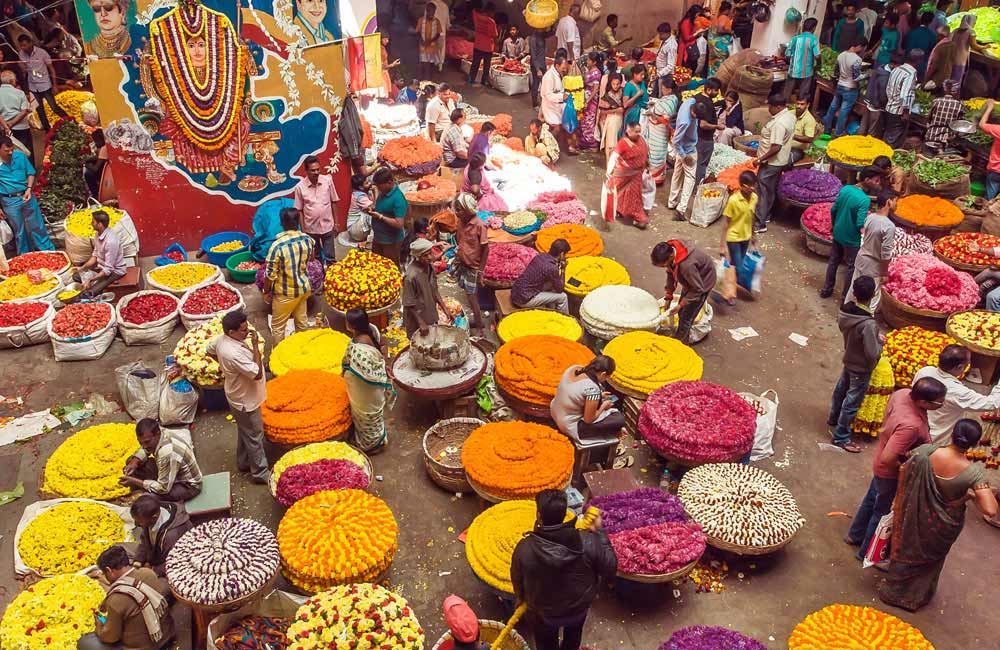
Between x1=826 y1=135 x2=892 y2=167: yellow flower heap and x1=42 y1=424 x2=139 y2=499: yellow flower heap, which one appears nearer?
x1=42 y1=424 x2=139 y2=499: yellow flower heap

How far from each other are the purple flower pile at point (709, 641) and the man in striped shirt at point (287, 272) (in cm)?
543

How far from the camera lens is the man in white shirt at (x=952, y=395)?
6.38 m

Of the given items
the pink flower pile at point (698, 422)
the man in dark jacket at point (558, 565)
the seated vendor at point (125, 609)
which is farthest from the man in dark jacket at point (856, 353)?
the seated vendor at point (125, 609)

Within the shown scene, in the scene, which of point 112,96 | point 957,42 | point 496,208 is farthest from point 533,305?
point 957,42

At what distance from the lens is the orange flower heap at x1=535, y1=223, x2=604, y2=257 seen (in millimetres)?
10383

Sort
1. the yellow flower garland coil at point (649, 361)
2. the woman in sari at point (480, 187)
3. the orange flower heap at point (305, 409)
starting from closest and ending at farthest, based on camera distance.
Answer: the orange flower heap at point (305, 409), the yellow flower garland coil at point (649, 361), the woman in sari at point (480, 187)

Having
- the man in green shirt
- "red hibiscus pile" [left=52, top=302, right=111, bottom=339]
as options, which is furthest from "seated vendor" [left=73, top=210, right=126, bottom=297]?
the man in green shirt

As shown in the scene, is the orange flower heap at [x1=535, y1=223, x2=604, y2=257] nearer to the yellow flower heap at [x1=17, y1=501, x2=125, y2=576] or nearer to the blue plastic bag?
the blue plastic bag

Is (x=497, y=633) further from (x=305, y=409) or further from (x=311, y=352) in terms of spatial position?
(x=311, y=352)

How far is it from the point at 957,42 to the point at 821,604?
10680 millimetres

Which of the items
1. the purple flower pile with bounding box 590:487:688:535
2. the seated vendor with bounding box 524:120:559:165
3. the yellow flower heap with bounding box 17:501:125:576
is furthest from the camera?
the seated vendor with bounding box 524:120:559:165

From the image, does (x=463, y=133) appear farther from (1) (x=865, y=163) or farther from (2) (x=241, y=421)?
(2) (x=241, y=421)

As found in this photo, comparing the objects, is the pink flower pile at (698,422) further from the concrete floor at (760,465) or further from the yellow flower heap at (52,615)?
the yellow flower heap at (52,615)

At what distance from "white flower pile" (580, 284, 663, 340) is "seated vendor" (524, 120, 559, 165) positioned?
5145mm
